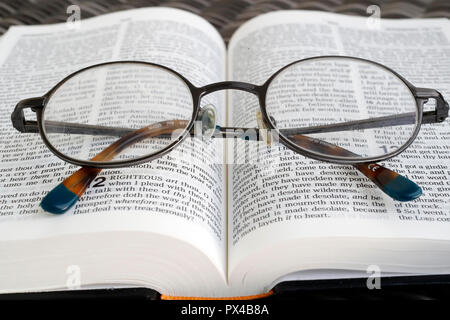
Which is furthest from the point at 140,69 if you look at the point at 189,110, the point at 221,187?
the point at 221,187

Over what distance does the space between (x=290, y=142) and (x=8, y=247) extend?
289 millimetres

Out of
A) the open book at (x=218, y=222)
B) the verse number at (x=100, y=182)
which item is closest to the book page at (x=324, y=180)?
the open book at (x=218, y=222)

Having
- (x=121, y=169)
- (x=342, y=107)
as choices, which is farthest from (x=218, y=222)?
(x=342, y=107)

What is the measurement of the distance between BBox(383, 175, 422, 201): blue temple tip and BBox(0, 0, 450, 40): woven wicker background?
0.37m

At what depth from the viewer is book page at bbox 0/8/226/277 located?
1.25ft

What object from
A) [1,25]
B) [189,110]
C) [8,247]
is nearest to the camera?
[8,247]

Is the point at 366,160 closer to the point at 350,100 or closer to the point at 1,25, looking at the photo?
the point at 350,100

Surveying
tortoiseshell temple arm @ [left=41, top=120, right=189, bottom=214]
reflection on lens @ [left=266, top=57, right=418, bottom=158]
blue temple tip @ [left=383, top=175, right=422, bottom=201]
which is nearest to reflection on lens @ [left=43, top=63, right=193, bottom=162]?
tortoiseshell temple arm @ [left=41, top=120, right=189, bottom=214]

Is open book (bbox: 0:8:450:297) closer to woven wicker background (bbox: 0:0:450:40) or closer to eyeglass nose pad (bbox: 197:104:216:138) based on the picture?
eyeglass nose pad (bbox: 197:104:216:138)

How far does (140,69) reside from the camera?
0.54m

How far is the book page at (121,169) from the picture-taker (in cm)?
38

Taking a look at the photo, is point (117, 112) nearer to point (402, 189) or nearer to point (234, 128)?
point (234, 128)

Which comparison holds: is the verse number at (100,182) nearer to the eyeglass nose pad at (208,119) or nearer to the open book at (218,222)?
the open book at (218,222)
